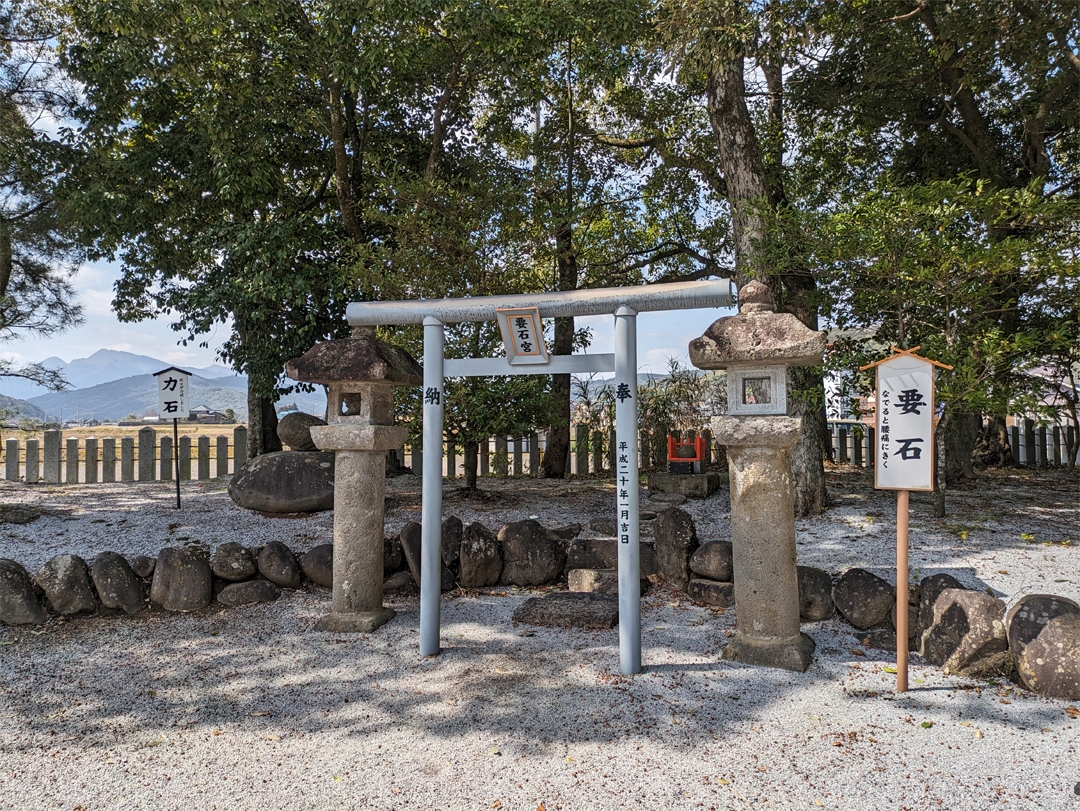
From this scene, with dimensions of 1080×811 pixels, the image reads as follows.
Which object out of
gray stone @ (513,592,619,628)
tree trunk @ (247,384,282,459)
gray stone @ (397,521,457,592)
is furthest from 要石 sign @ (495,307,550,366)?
tree trunk @ (247,384,282,459)

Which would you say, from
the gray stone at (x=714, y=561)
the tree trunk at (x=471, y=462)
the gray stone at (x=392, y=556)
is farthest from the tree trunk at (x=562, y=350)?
the gray stone at (x=714, y=561)

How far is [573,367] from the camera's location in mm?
4652

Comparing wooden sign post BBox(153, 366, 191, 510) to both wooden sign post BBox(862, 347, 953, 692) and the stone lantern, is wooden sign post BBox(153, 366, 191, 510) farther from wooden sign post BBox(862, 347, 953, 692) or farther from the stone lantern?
wooden sign post BBox(862, 347, 953, 692)

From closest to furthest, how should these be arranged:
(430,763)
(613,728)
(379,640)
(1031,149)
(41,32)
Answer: (430,763), (613,728), (379,640), (1031,149), (41,32)

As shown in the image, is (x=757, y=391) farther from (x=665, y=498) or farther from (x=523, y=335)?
(x=665, y=498)

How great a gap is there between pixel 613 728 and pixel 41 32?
13.6 m

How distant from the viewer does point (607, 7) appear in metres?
8.55

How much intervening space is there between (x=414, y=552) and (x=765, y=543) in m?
3.08

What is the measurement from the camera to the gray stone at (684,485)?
31.4 ft

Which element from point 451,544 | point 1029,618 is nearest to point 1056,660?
point 1029,618

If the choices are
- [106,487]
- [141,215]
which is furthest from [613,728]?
[106,487]

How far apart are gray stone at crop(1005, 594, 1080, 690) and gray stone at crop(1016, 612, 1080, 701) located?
0.02 meters

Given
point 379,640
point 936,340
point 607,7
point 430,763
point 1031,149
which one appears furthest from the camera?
point 1031,149

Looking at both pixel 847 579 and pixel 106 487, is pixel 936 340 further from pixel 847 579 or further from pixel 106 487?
pixel 106 487
